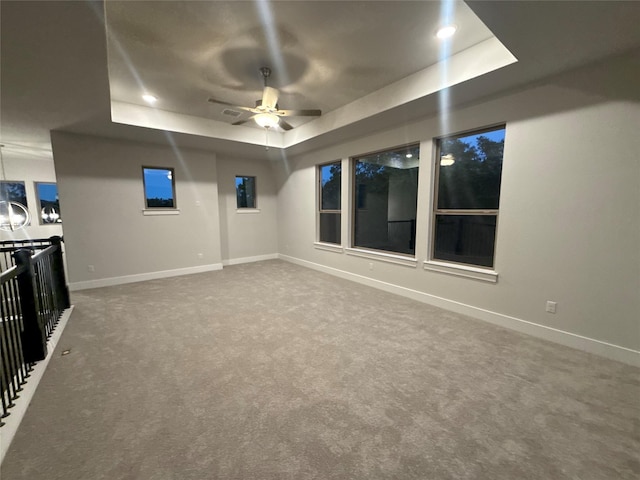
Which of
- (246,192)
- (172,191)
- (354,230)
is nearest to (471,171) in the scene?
(354,230)

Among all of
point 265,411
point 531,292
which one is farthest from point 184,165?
point 531,292

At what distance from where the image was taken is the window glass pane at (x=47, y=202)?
703 cm

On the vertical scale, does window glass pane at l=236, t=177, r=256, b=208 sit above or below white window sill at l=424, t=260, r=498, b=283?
above

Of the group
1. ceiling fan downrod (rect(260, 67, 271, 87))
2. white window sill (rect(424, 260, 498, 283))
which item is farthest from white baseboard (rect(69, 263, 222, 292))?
white window sill (rect(424, 260, 498, 283))

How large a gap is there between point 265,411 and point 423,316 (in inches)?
91.6

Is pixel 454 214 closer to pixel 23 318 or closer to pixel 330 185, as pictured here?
pixel 330 185

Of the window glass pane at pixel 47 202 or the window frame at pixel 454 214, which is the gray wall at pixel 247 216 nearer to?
the window frame at pixel 454 214

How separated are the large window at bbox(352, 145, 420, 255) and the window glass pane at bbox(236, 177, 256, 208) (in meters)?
2.93

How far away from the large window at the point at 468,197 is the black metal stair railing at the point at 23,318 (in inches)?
171

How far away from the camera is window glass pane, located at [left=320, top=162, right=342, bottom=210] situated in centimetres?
553

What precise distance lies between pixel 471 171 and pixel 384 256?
5.80 feet

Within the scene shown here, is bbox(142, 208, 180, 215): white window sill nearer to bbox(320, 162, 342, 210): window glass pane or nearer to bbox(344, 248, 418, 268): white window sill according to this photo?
bbox(320, 162, 342, 210): window glass pane

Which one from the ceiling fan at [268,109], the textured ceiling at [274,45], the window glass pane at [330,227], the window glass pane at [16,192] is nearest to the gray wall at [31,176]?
the window glass pane at [16,192]

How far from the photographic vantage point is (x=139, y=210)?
16.8 feet
